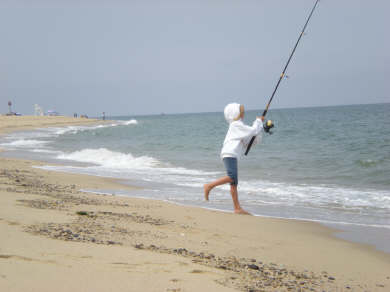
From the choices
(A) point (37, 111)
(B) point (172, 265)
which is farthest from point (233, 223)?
(A) point (37, 111)

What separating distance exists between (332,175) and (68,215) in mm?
8820

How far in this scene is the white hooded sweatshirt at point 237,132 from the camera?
632cm

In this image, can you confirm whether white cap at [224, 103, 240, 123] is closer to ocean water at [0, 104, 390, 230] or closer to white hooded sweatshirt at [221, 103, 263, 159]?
white hooded sweatshirt at [221, 103, 263, 159]

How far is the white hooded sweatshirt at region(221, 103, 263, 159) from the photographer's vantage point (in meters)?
6.32

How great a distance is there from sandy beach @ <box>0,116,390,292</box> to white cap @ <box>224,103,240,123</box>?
1441 millimetres

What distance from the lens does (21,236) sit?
3633 millimetres

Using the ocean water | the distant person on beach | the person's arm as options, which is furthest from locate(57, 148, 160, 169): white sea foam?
the person's arm

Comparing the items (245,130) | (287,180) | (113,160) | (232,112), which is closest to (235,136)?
(245,130)

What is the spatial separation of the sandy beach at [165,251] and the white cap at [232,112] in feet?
4.73

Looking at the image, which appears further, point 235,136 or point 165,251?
point 235,136

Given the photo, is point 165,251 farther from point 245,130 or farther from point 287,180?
point 287,180

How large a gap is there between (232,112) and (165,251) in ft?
10.1

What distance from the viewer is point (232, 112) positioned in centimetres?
644

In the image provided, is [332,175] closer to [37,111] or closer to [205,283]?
[205,283]
